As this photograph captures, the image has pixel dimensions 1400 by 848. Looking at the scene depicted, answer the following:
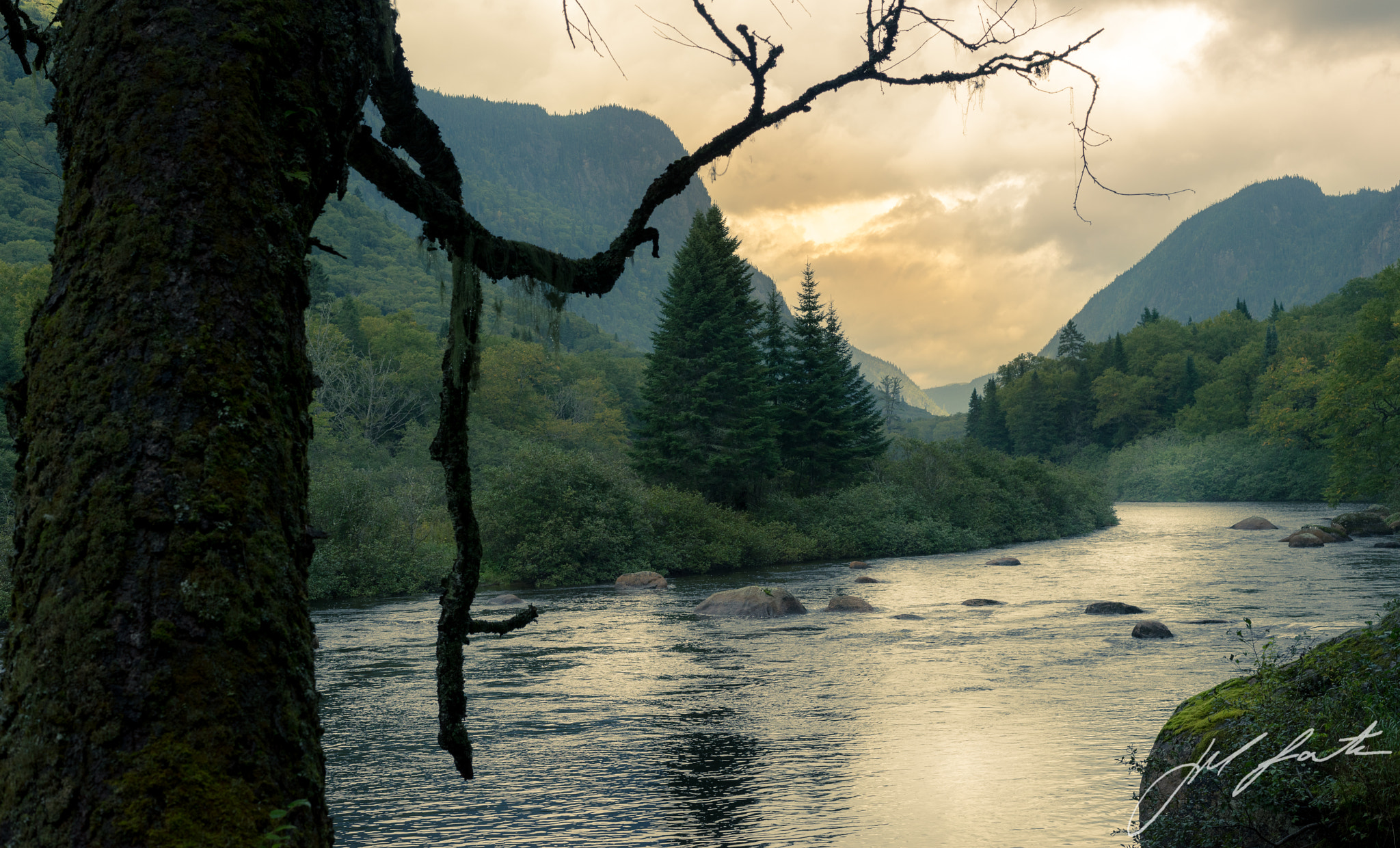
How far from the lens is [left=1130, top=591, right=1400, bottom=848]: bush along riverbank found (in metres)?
6.75

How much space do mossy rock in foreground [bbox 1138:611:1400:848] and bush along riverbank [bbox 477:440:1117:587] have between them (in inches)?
1179

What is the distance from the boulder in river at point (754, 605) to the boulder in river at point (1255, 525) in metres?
35.6

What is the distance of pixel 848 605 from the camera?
2723 centimetres

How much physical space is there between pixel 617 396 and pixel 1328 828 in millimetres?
90653

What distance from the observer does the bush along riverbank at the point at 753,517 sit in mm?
37531

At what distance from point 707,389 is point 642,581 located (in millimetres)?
17653

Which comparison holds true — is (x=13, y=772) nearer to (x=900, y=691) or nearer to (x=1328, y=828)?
(x=1328, y=828)

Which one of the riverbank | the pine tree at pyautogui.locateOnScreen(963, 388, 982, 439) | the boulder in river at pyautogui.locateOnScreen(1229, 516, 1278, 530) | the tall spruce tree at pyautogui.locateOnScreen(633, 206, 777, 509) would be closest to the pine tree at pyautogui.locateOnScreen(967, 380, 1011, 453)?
the pine tree at pyautogui.locateOnScreen(963, 388, 982, 439)

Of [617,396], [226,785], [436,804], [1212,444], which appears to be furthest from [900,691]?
[1212,444]

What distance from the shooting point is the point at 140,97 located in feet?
6.78

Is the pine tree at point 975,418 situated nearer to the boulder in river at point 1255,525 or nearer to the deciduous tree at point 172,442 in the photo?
the boulder in river at point 1255,525
